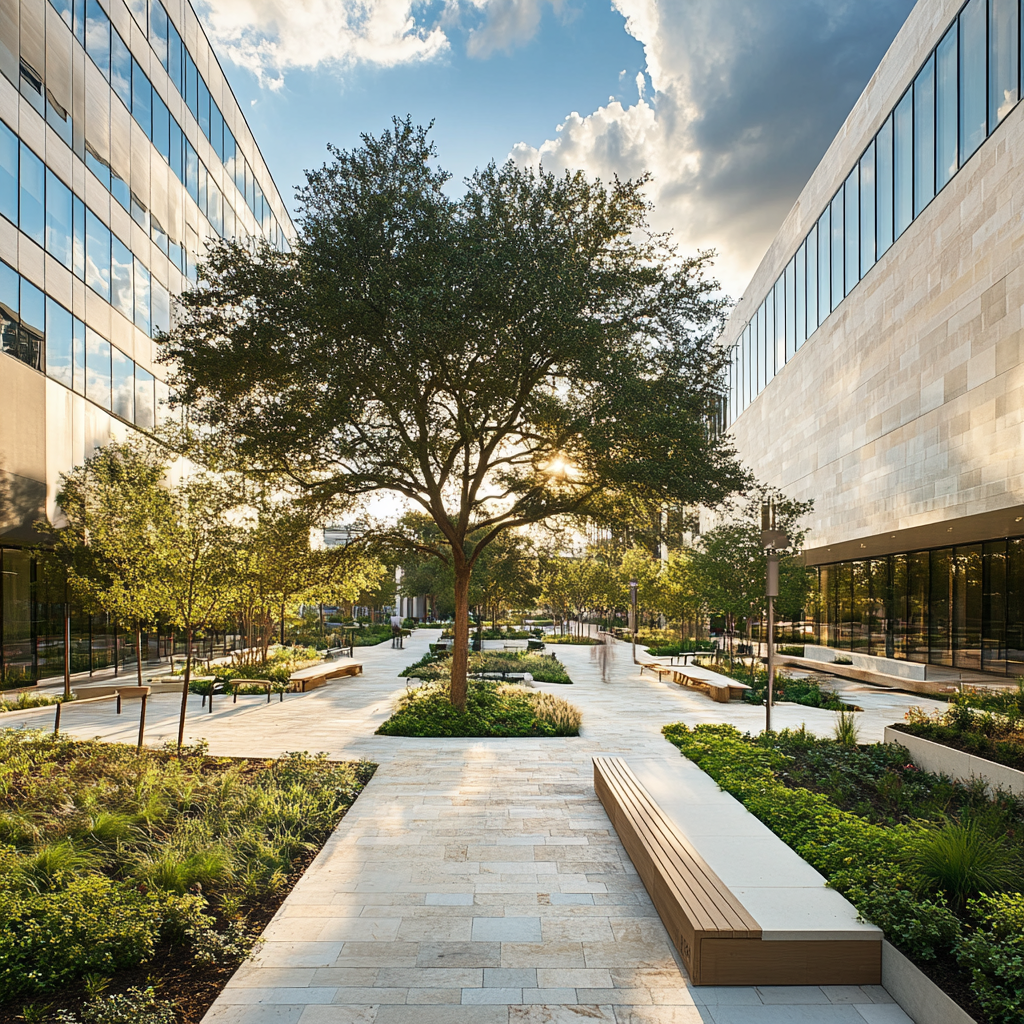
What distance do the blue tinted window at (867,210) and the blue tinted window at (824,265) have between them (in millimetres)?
3759

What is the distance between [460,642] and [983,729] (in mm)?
8605

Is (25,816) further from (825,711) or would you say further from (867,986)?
(825,711)

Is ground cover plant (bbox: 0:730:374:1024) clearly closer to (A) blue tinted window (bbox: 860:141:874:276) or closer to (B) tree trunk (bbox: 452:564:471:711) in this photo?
(B) tree trunk (bbox: 452:564:471:711)

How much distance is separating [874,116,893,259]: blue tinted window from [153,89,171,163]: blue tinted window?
26400mm

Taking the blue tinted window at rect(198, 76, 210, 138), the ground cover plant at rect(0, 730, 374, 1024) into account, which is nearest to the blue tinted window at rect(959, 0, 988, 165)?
the ground cover plant at rect(0, 730, 374, 1024)

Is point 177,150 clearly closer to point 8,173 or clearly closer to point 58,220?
point 58,220

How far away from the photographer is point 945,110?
21.1 m

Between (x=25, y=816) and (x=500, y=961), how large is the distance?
16.2 feet

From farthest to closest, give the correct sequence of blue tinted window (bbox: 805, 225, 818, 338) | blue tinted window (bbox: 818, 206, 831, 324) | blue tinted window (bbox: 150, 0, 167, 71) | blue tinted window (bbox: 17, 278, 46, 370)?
blue tinted window (bbox: 805, 225, 818, 338) < blue tinted window (bbox: 818, 206, 831, 324) < blue tinted window (bbox: 150, 0, 167, 71) < blue tinted window (bbox: 17, 278, 46, 370)

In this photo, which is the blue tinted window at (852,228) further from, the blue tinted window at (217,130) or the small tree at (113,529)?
the blue tinted window at (217,130)

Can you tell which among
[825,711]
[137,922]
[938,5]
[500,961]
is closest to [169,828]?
[137,922]

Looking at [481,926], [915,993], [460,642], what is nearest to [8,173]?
[460,642]

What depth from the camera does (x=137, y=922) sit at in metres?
4.67

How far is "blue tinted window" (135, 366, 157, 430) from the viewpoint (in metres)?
25.2
